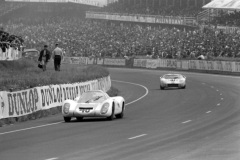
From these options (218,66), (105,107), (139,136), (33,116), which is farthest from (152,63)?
(139,136)

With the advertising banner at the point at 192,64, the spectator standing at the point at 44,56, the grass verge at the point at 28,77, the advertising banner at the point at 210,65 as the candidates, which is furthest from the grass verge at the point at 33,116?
the advertising banner at the point at 192,64

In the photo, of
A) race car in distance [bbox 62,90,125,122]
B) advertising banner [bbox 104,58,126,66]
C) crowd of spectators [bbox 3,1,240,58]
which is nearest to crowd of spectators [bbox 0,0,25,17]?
crowd of spectators [bbox 3,1,240,58]

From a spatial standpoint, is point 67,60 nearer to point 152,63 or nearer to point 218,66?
point 152,63

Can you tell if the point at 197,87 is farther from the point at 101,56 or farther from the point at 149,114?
the point at 101,56

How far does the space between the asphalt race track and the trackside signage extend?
2.33 feet

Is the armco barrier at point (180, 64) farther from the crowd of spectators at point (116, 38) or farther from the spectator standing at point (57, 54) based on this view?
the spectator standing at point (57, 54)

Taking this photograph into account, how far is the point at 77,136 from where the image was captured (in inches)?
818

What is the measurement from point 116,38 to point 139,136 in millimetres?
76972

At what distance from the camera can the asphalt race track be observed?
632 inches

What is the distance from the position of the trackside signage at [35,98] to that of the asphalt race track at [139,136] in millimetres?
709

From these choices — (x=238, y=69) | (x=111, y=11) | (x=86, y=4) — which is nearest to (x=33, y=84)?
(x=238, y=69)

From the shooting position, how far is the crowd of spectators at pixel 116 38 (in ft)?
251

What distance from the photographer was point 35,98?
2953 cm

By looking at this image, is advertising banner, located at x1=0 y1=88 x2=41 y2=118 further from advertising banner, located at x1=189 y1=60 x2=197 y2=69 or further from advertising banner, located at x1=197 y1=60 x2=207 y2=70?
advertising banner, located at x1=189 y1=60 x2=197 y2=69
